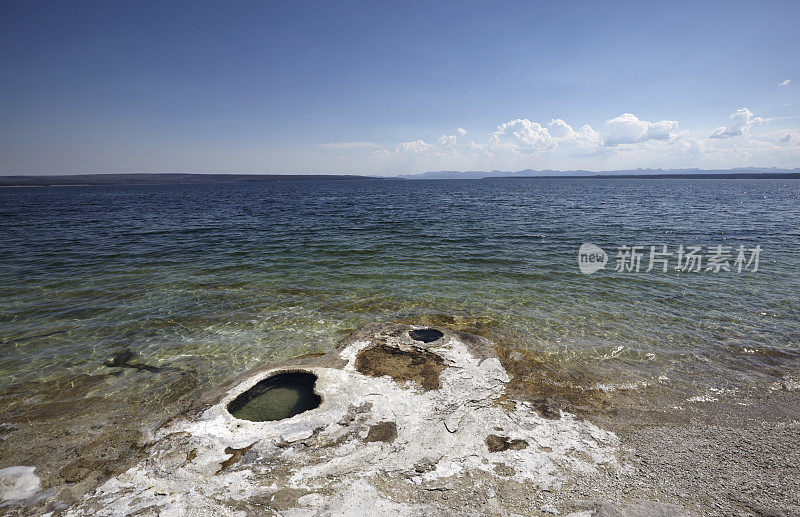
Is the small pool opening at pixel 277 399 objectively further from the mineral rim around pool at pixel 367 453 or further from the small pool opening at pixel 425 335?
the small pool opening at pixel 425 335

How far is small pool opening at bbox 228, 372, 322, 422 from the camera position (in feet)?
23.3

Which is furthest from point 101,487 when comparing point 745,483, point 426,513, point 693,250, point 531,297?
point 693,250

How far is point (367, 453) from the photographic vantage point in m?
5.71

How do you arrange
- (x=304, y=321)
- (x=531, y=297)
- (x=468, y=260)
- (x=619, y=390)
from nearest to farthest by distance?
(x=619, y=390), (x=304, y=321), (x=531, y=297), (x=468, y=260)

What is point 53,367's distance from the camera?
8.98 m

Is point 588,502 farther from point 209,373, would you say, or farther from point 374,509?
point 209,373

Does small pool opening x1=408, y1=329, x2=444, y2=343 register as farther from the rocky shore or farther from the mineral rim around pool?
the rocky shore

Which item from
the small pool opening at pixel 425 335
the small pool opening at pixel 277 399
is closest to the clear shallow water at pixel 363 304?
the small pool opening at pixel 277 399

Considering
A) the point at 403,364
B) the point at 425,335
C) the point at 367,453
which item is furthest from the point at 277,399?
the point at 425,335

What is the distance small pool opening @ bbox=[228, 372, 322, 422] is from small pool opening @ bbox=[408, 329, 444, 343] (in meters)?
3.35

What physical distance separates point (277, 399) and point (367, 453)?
10.0 ft

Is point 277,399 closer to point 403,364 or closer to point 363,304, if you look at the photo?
point 403,364

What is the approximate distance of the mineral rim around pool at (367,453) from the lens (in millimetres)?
4801

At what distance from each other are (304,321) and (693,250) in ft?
87.3
